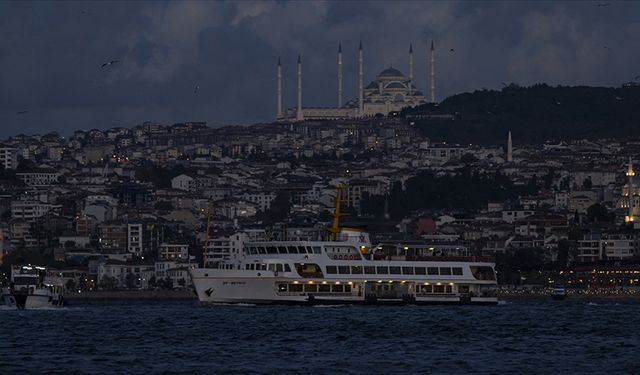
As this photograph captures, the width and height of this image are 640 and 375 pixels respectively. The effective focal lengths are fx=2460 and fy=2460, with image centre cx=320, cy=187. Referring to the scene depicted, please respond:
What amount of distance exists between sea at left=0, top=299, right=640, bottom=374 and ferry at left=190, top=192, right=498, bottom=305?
5.74 ft

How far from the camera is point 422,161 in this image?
187750 millimetres

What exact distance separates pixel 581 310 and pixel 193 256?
46.9 meters

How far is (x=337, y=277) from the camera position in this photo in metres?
78.4

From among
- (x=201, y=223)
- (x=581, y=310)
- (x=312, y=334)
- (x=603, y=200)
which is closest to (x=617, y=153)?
(x=603, y=200)

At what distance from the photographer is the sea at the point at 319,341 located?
48.4m

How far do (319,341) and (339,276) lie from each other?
74.2ft

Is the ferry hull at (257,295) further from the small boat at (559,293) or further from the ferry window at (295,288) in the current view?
the small boat at (559,293)

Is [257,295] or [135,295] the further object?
[135,295]

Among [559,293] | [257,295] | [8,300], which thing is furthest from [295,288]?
[559,293]

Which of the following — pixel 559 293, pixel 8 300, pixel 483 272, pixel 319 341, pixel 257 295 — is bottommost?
pixel 319 341

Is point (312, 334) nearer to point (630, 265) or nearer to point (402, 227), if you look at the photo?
point (630, 265)

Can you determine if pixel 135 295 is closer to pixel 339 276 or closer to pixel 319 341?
pixel 339 276

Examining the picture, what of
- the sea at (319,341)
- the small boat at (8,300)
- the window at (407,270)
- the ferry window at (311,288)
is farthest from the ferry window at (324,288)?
the small boat at (8,300)

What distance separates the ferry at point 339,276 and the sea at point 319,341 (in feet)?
5.74
